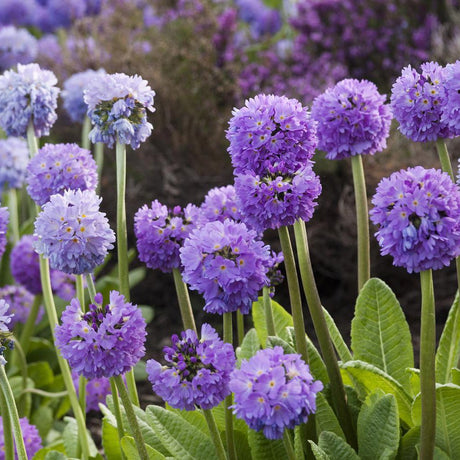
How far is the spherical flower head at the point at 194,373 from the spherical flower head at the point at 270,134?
39 centimetres

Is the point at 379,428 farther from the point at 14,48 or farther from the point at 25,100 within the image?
the point at 14,48

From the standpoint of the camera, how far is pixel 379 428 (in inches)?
73.2

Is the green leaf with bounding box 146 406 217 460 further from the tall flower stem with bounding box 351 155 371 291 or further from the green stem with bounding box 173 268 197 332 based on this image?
the tall flower stem with bounding box 351 155 371 291

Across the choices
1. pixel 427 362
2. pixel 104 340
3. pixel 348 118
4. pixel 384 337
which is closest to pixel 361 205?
pixel 348 118

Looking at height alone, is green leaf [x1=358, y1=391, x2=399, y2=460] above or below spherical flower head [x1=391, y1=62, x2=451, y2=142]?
below

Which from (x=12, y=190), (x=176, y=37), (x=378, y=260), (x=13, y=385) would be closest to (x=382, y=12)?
(x=176, y=37)

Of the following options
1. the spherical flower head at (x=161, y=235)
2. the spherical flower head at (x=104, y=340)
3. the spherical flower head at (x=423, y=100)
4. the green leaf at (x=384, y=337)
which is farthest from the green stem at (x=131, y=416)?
the spherical flower head at (x=423, y=100)

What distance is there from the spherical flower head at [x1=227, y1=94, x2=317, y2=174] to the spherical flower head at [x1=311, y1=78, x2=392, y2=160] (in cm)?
35

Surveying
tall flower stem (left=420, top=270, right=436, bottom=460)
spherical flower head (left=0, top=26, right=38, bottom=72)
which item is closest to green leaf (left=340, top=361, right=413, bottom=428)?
tall flower stem (left=420, top=270, right=436, bottom=460)

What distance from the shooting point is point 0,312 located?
1.57m

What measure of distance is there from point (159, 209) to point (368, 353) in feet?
2.37

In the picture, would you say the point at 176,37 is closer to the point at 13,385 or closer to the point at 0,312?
the point at 13,385

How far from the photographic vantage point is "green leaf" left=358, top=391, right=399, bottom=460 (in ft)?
5.99

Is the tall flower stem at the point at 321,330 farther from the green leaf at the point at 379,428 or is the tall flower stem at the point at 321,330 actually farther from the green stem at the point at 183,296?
the green stem at the point at 183,296
